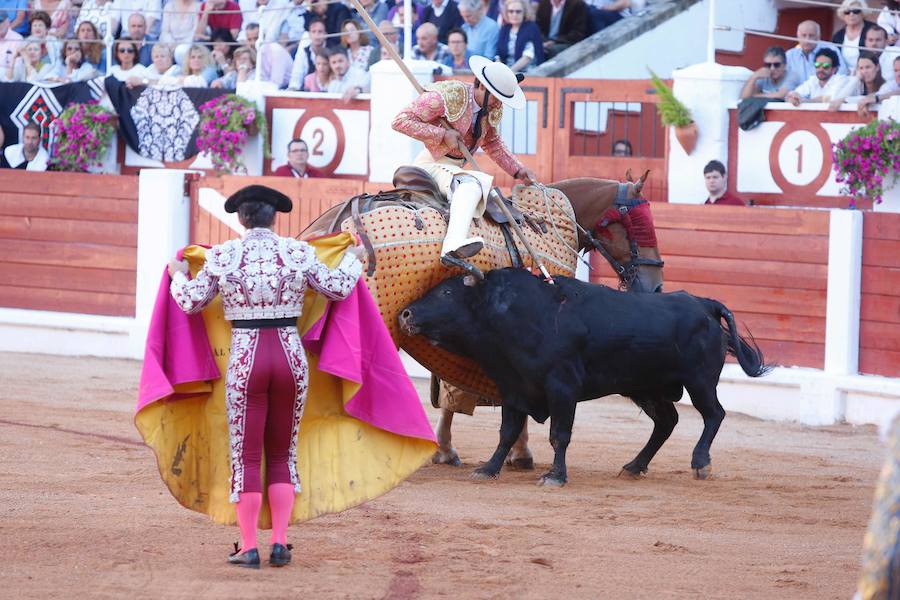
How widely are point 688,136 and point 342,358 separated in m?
5.98

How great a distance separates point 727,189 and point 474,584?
20.3ft

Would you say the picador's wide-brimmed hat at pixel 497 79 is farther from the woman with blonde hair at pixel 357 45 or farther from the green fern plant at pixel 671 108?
the woman with blonde hair at pixel 357 45

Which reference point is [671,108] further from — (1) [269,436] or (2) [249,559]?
(2) [249,559]

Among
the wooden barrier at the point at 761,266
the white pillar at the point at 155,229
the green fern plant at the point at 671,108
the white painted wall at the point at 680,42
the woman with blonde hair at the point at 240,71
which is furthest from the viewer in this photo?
the white painted wall at the point at 680,42

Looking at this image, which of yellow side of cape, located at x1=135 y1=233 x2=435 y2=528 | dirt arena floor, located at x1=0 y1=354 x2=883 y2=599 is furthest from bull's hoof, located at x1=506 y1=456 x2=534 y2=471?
yellow side of cape, located at x1=135 y1=233 x2=435 y2=528

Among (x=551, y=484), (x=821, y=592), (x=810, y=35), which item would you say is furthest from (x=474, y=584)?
(x=810, y=35)

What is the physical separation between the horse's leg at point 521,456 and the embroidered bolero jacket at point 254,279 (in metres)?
2.62

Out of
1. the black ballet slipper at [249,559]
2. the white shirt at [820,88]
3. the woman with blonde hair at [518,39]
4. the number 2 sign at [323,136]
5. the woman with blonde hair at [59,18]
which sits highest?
the woman with blonde hair at [59,18]

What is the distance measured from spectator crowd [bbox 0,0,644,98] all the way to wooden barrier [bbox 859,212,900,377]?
370cm

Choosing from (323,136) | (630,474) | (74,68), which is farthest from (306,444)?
(74,68)

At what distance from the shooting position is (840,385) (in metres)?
9.08

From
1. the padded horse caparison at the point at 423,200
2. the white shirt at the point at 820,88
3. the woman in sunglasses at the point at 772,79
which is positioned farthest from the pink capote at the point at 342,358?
the woman in sunglasses at the point at 772,79

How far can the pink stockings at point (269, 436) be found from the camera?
4.62 metres

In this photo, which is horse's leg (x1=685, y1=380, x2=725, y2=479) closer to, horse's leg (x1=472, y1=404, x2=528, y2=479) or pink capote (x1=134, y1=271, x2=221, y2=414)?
horse's leg (x1=472, y1=404, x2=528, y2=479)
